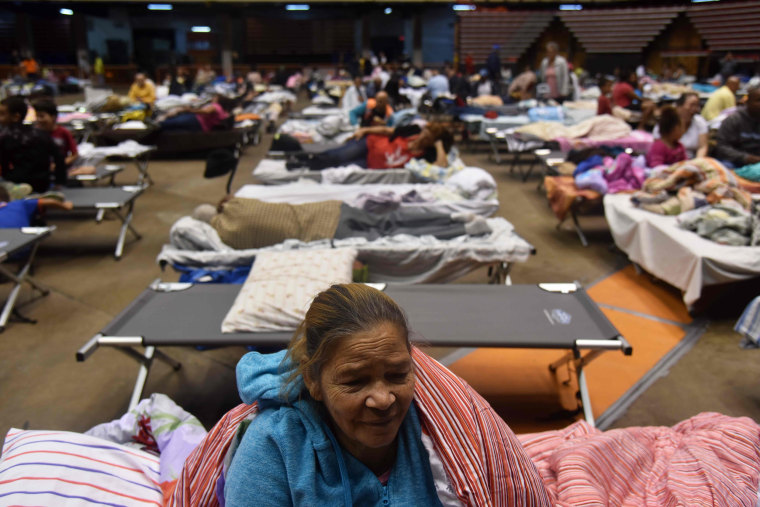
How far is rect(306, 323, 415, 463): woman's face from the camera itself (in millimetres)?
1097

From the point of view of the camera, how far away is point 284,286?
2523mm

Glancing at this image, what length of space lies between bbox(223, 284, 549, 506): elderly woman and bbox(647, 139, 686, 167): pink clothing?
4069 mm

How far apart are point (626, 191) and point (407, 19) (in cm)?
1959

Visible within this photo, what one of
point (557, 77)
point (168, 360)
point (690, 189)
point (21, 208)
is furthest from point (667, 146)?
point (557, 77)

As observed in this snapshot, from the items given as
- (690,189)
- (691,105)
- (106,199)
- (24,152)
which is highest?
(691,105)

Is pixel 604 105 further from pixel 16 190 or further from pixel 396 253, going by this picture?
pixel 16 190

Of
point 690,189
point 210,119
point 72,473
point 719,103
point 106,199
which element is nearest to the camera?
point 72,473

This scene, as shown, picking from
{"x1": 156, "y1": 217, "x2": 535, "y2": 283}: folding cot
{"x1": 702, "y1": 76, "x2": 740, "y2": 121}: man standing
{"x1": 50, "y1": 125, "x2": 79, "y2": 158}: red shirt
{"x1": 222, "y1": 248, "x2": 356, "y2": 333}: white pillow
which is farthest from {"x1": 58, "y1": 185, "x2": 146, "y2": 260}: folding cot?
{"x1": 702, "y1": 76, "x2": 740, "y2": 121}: man standing

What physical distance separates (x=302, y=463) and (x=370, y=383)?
0.23m

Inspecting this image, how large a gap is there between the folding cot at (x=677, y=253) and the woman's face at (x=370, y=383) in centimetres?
267

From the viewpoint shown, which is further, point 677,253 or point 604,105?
point 604,105

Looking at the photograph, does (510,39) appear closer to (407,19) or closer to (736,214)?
(407,19)

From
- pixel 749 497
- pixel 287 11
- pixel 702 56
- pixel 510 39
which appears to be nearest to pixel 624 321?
pixel 749 497

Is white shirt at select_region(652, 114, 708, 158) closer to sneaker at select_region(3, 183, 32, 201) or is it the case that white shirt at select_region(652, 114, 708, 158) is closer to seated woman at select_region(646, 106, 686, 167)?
seated woman at select_region(646, 106, 686, 167)
